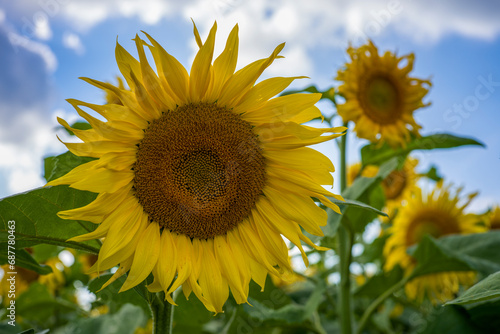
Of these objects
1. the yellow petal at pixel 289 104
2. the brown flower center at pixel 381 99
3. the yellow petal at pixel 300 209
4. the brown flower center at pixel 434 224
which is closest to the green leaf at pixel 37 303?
the yellow petal at pixel 300 209

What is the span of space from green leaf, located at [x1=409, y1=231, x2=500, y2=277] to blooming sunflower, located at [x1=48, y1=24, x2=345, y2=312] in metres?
1.14

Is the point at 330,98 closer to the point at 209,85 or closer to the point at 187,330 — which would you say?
the point at 209,85

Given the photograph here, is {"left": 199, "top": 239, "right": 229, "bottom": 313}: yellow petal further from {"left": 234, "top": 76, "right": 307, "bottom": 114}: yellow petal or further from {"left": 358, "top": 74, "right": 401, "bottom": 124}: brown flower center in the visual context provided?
{"left": 358, "top": 74, "right": 401, "bottom": 124}: brown flower center

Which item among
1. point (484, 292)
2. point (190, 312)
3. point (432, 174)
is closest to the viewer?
point (484, 292)

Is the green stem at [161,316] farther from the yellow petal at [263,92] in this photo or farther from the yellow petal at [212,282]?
the yellow petal at [263,92]

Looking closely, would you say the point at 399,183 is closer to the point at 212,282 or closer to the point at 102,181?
the point at 212,282

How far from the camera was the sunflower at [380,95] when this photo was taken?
2590mm

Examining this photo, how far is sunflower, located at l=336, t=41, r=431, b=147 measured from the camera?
8.50ft

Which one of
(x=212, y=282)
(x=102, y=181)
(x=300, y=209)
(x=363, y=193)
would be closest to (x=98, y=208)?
(x=102, y=181)

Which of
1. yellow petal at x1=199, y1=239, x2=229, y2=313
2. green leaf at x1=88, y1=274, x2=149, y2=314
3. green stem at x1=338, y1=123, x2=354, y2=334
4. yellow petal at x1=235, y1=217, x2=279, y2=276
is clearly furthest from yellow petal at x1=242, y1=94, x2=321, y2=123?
green stem at x1=338, y1=123, x2=354, y2=334

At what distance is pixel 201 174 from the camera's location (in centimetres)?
151

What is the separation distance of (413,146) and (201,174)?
5.34 feet

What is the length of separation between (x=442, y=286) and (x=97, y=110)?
2.69 meters

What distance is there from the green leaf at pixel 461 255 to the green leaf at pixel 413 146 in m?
0.55
